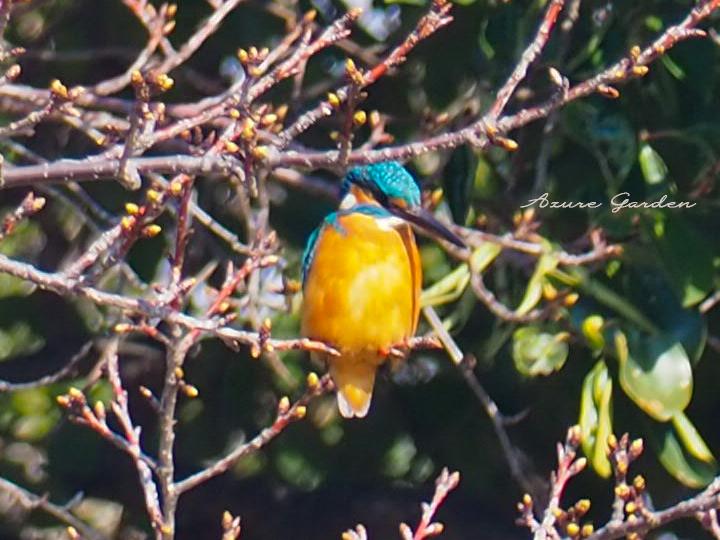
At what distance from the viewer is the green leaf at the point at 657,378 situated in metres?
2.91

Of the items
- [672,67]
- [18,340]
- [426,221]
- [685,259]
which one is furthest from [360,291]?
[18,340]

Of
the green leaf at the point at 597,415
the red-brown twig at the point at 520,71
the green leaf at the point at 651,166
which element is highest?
the red-brown twig at the point at 520,71

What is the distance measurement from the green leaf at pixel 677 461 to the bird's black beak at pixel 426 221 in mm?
510

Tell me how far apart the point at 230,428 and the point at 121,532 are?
1.25ft

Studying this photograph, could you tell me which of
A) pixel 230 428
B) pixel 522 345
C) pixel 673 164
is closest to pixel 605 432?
pixel 522 345

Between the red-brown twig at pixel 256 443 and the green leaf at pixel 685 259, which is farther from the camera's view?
the green leaf at pixel 685 259

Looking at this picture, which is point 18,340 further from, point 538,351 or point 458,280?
point 538,351

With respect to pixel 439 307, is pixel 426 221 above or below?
above

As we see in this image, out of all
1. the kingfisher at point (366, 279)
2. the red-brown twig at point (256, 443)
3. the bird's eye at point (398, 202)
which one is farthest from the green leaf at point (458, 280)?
the red-brown twig at point (256, 443)

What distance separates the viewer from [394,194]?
119 inches

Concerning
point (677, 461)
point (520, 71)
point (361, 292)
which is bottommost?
point (677, 461)

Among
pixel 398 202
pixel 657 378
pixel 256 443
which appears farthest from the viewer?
pixel 398 202

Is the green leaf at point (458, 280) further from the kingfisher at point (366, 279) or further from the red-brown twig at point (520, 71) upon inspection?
the red-brown twig at point (520, 71)

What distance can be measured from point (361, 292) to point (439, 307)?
13.7 inches
